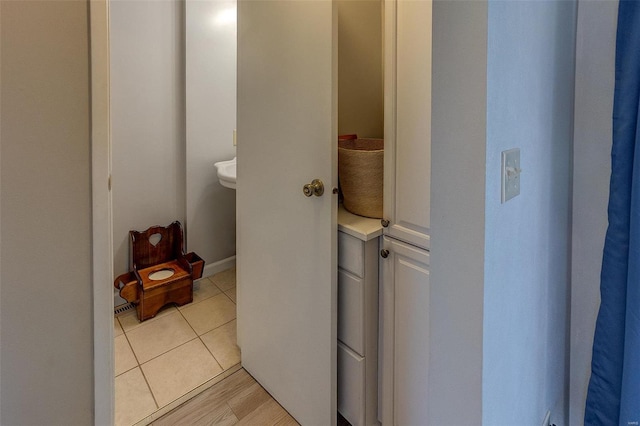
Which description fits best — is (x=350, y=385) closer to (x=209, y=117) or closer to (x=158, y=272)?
(x=158, y=272)

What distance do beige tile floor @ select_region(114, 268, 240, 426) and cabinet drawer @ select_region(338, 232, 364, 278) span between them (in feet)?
3.09

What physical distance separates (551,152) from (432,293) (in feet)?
1.76

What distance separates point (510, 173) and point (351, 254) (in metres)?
0.65

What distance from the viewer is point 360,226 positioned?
3.91ft

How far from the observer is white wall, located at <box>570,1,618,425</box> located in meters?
0.97

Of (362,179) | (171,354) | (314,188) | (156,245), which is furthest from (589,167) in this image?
(156,245)

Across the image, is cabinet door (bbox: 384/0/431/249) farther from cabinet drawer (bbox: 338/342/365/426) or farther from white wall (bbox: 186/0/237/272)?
white wall (bbox: 186/0/237/272)

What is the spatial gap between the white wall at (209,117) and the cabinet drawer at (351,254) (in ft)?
5.58

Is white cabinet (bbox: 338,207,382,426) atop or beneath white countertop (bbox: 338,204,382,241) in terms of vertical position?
beneath

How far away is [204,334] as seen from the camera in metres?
2.02

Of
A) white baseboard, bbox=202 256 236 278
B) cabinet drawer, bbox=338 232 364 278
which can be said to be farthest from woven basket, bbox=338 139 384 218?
white baseboard, bbox=202 256 236 278

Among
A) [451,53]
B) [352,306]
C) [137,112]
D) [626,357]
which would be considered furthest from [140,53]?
[626,357]

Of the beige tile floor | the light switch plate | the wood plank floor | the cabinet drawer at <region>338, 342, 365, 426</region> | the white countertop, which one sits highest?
the light switch plate

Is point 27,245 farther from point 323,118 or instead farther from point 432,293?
point 432,293
